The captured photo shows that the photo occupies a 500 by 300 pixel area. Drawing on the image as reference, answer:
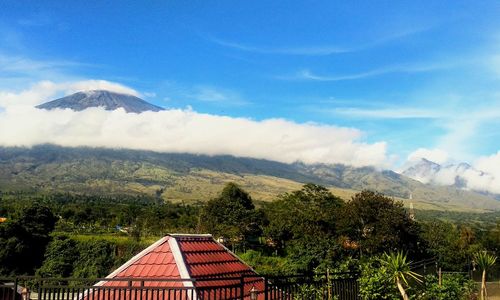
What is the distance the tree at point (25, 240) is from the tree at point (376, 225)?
96.3 ft

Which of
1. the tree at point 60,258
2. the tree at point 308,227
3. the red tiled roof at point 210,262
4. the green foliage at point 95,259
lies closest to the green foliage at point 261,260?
the tree at point 308,227

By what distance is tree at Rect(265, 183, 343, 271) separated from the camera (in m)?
29.2

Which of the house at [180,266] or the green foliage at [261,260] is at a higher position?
the house at [180,266]

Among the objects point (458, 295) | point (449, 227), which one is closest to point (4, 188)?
point (449, 227)

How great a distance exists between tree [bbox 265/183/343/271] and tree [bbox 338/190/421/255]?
1.71 metres

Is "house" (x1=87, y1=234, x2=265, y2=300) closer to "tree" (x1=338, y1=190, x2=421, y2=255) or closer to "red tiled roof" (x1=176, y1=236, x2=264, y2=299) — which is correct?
"red tiled roof" (x1=176, y1=236, x2=264, y2=299)

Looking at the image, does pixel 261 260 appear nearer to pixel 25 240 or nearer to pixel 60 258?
pixel 60 258

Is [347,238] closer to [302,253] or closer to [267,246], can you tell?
[302,253]

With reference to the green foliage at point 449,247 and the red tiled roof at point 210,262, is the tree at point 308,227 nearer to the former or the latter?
the green foliage at point 449,247

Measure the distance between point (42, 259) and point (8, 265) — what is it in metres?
3.67

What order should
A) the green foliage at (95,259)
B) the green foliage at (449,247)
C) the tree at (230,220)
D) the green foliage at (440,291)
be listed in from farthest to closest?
the tree at (230,220) → the green foliage at (95,259) → the green foliage at (449,247) → the green foliage at (440,291)

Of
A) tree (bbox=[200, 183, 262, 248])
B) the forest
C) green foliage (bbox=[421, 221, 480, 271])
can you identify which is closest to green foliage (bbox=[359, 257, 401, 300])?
the forest

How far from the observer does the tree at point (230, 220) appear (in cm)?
4516

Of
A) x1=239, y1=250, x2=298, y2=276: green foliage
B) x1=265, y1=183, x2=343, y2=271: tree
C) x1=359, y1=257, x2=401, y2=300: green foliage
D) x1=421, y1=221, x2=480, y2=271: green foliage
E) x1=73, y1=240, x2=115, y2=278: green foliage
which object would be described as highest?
x1=359, y1=257, x2=401, y2=300: green foliage
